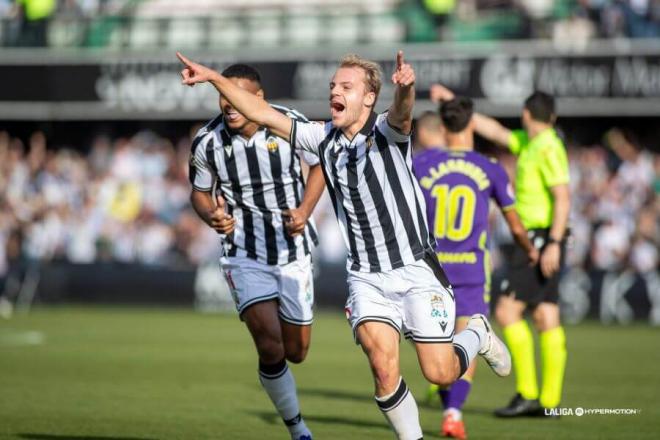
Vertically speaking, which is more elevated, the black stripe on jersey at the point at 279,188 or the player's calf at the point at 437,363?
the black stripe on jersey at the point at 279,188

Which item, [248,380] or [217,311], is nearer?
[248,380]

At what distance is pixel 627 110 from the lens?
73.6 ft

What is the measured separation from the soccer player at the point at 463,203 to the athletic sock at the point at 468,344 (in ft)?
5.63

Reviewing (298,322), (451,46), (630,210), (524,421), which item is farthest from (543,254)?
(451,46)

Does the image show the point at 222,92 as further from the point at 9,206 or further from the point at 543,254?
the point at 9,206

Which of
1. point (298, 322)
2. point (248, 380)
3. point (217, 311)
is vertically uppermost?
point (298, 322)

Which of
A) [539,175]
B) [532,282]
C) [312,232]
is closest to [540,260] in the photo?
[532,282]

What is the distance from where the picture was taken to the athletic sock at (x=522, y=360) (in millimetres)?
9969

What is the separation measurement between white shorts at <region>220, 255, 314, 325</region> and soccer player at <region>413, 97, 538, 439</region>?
1394 mm

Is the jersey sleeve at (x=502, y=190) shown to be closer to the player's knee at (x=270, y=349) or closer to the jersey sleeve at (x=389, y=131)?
the player's knee at (x=270, y=349)

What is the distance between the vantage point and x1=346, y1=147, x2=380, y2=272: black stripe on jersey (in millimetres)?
7098

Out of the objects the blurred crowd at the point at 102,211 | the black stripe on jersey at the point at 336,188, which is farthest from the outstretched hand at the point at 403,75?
the blurred crowd at the point at 102,211

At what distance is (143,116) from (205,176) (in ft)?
56.4

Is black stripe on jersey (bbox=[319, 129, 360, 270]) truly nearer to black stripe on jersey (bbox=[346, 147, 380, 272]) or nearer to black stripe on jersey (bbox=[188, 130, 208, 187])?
black stripe on jersey (bbox=[346, 147, 380, 272])
